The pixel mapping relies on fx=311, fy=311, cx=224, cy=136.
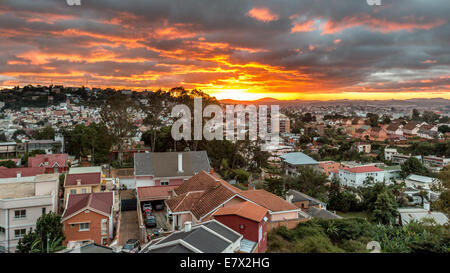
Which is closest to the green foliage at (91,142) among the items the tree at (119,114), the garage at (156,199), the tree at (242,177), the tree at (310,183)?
the tree at (119,114)

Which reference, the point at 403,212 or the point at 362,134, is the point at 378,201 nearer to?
the point at 403,212

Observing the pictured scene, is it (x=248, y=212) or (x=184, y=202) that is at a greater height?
(x=248, y=212)

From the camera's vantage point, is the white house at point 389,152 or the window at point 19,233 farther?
the white house at point 389,152

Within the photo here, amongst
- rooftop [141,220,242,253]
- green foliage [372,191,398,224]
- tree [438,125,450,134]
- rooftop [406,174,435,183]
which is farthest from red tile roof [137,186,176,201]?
tree [438,125,450,134]

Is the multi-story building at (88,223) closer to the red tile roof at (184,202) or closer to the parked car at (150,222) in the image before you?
the parked car at (150,222)

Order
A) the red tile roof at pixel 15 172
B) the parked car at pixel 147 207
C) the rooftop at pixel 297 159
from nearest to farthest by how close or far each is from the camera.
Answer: the parked car at pixel 147 207, the red tile roof at pixel 15 172, the rooftop at pixel 297 159

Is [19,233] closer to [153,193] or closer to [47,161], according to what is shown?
[153,193]

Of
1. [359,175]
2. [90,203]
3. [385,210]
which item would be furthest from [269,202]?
[359,175]
